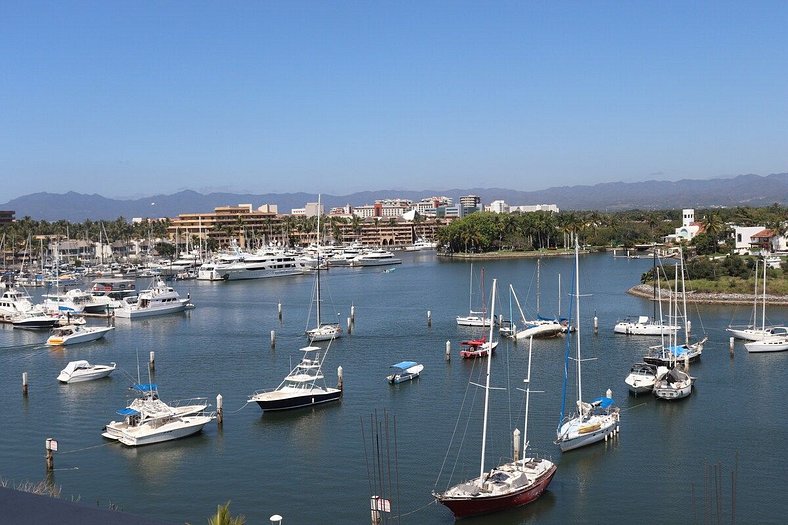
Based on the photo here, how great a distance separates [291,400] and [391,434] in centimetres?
424

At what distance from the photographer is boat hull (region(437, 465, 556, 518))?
17.2 metres

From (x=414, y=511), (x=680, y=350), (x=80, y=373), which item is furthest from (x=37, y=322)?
(x=414, y=511)

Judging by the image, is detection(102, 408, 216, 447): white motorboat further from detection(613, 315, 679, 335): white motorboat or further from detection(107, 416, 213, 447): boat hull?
detection(613, 315, 679, 335): white motorboat

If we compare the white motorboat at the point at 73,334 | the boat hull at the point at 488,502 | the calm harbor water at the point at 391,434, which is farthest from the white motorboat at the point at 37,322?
the boat hull at the point at 488,502

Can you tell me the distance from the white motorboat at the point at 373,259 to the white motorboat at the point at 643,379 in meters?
77.4

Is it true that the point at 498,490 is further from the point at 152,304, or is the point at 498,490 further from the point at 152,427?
the point at 152,304

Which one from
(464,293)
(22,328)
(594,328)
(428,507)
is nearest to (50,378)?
(22,328)

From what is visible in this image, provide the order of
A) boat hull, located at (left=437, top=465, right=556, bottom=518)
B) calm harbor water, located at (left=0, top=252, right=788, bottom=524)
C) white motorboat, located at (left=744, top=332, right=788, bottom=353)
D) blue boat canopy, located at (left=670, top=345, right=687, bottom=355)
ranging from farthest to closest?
white motorboat, located at (left=744, top=332, right=788, bottom=353), blue boat canopy, located at (left=670, top=345, right=687, bottom=355), calm harbor water, located at (left=0, top=252, right=788, bottom=524), boat hull, located at (left=437, top=465, right=556, bottom=518)

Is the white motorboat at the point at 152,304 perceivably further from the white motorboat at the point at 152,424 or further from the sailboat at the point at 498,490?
the sailboat at the point at 498,490

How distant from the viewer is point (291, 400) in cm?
2667

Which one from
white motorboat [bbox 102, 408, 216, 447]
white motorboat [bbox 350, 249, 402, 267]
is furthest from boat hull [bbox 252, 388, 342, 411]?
white motorboat [bbox 350, 249, 402, 267]

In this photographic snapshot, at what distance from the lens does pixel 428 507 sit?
59.6 feet

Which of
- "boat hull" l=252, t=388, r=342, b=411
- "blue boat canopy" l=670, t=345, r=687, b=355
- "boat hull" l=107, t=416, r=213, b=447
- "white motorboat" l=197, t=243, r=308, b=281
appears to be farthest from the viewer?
"white motorboat" l=197, t=243, r=308, b=281

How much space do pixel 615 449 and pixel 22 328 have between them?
3809cm
